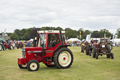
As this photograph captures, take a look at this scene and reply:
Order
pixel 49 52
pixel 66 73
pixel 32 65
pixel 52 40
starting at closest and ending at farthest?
pixel 66 73 < pixel 32 65 < pixel 49 52 < pixel 52 40

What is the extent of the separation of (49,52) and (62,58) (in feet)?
2.44

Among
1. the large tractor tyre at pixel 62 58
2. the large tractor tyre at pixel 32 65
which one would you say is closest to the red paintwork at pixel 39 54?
the large tractor tyre at pixel 62 58

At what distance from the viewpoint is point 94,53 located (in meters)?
15.6

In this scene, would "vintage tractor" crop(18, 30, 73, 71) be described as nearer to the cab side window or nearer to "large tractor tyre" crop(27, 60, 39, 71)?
the cab side window

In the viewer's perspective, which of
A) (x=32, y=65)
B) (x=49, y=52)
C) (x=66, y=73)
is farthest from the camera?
(x=49, y=52)

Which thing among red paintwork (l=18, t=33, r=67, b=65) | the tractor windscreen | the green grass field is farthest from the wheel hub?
the tractor windscreen

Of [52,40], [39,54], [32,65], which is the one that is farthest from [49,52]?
[32,65]

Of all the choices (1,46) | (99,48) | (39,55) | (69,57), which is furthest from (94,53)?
(1,46)

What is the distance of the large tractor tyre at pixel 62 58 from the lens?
9.35 m

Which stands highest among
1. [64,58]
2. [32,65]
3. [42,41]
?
[42,41]

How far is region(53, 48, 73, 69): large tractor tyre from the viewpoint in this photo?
9353mm

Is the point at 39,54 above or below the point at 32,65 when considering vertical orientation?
above

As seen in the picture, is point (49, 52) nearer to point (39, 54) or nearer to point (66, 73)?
point (39, 54)

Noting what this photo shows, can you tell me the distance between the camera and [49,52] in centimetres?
941
